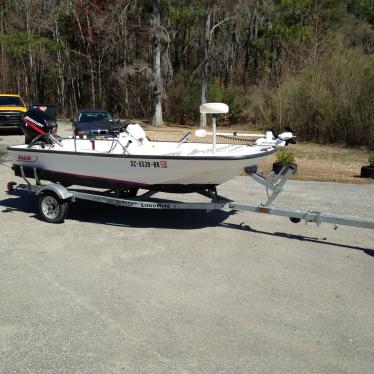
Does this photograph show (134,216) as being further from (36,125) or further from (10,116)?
(10,116)

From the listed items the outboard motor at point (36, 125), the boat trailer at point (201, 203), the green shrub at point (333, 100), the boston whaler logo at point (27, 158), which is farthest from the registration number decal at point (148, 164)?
the green shrub at point (333, 100)

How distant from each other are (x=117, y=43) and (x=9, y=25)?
34.3ft

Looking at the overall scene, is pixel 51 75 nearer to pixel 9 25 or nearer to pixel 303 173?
pixel 9 25

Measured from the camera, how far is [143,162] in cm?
627

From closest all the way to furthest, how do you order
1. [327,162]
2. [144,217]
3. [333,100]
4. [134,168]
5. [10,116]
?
1. [134,168]
2. [144,217]
3. [327,162]
4. [333,100]
5. [10,116]

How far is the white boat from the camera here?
601 centimetres

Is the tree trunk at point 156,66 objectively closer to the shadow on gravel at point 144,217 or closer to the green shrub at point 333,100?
the green shrub at point 333,100

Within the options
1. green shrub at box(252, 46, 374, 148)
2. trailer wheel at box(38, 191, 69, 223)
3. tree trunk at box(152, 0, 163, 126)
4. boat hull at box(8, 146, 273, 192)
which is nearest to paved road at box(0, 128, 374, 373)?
trailer wheel at box(38, 191, 69, 223)

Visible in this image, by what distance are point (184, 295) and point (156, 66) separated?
24.2 meters

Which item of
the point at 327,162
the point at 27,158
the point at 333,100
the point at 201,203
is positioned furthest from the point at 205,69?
the point at 201,203

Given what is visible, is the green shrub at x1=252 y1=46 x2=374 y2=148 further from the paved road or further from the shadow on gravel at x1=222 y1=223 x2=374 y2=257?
the shadow on gravel at x1=222 y1=223 x2=374 y2=257

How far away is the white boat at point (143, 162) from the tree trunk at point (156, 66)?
66.3ft

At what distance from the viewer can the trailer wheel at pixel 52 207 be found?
6.80 meters

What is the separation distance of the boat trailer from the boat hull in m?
0.21
